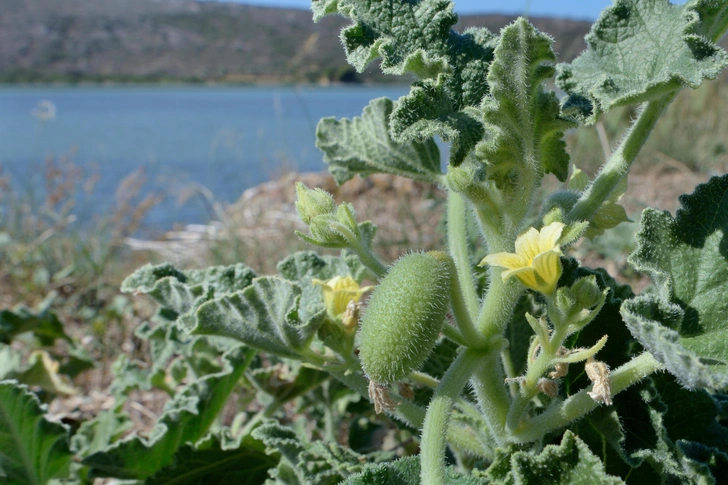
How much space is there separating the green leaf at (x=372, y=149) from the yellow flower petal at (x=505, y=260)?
0.46m

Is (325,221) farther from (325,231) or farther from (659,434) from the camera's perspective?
(659,434)

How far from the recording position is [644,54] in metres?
1.21

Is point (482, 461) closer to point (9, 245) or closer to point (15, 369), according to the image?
point (15, 369)

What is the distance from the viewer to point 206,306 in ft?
4.05

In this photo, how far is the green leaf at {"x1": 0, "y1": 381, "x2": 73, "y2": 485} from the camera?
150 centimetres

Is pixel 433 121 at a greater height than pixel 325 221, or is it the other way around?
pixel 433 121

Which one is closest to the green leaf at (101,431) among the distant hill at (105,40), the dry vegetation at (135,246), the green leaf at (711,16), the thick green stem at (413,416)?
the dry vegetation at (135,246)

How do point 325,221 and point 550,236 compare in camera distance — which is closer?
point 550,236

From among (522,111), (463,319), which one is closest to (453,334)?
Result: (463,319)

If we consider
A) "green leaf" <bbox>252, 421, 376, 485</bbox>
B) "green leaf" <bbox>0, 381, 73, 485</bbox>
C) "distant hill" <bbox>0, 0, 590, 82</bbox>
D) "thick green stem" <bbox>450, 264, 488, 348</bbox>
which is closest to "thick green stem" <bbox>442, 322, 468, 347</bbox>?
"thick green stem" <bbox>450, 264, 488, 348</bbox>

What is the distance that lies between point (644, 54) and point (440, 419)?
28.2 inches

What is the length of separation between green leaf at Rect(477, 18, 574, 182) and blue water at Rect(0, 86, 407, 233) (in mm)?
1981

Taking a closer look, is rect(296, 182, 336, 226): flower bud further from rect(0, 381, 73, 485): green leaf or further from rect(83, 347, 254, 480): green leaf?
rect(0, 381, 73, 485): green leaf

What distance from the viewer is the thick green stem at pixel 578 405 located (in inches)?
43.9
